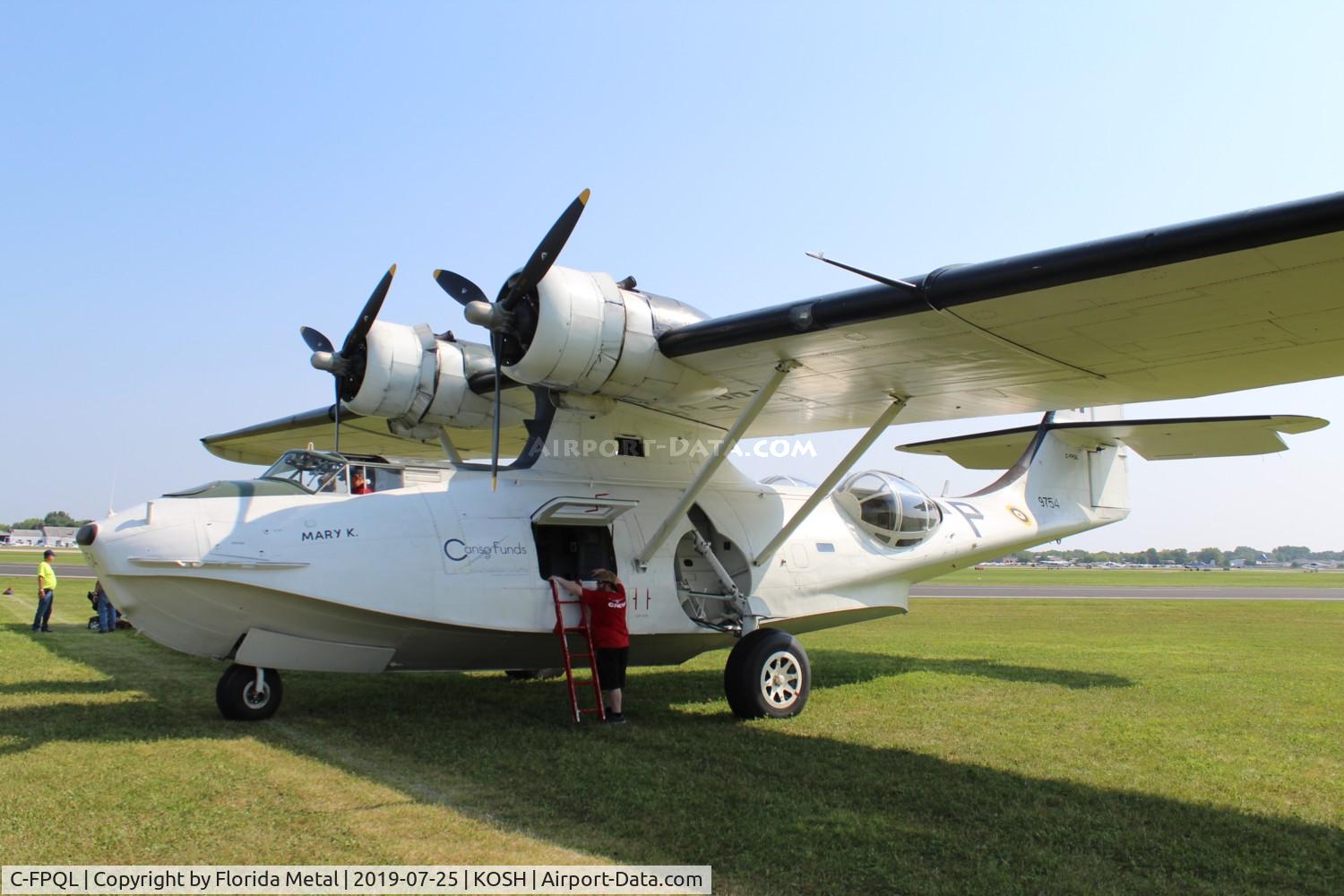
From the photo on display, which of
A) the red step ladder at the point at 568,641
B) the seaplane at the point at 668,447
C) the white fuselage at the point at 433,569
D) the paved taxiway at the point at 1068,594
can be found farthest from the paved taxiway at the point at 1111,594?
the red step ladder at the point at 568,641

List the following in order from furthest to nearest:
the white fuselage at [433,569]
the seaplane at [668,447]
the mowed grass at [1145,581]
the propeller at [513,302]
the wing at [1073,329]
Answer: the mowed grass at [1145,581], the propeller at [513,302], the white fuselage at [433,569], the seaplane at [668,447], the wing at [1073,329]

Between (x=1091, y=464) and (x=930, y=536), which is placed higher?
(x=1091, y=464)

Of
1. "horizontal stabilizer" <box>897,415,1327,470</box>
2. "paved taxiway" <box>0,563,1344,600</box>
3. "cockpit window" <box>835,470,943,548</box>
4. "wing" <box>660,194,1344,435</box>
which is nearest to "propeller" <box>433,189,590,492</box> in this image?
"wing" <box>660,194,1344,435</box>

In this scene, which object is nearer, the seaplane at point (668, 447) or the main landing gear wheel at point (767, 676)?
the seaplane at point (668, 447)

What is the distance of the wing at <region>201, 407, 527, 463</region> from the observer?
487 inches

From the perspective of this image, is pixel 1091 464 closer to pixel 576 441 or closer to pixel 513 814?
pixel 576 441

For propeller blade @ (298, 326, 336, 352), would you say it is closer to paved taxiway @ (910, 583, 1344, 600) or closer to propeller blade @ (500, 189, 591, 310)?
propeller blade @ (500, 189, 591, 310)

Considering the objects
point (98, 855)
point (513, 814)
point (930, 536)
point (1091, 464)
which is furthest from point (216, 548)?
point (1091, 464)

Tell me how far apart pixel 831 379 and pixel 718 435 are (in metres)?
2.00

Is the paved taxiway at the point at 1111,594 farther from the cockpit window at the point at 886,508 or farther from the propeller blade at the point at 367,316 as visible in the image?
the propeller blade at the point at 367,316

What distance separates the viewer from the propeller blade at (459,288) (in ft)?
28.2

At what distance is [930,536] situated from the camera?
37.9 ft

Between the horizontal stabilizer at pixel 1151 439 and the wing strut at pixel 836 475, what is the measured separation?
4.45 meters

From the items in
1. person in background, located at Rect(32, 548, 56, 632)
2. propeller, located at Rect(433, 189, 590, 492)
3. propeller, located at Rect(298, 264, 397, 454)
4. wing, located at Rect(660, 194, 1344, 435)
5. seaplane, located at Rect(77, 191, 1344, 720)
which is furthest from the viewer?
person in background, located at Rect(32, 548, 56, 632)
